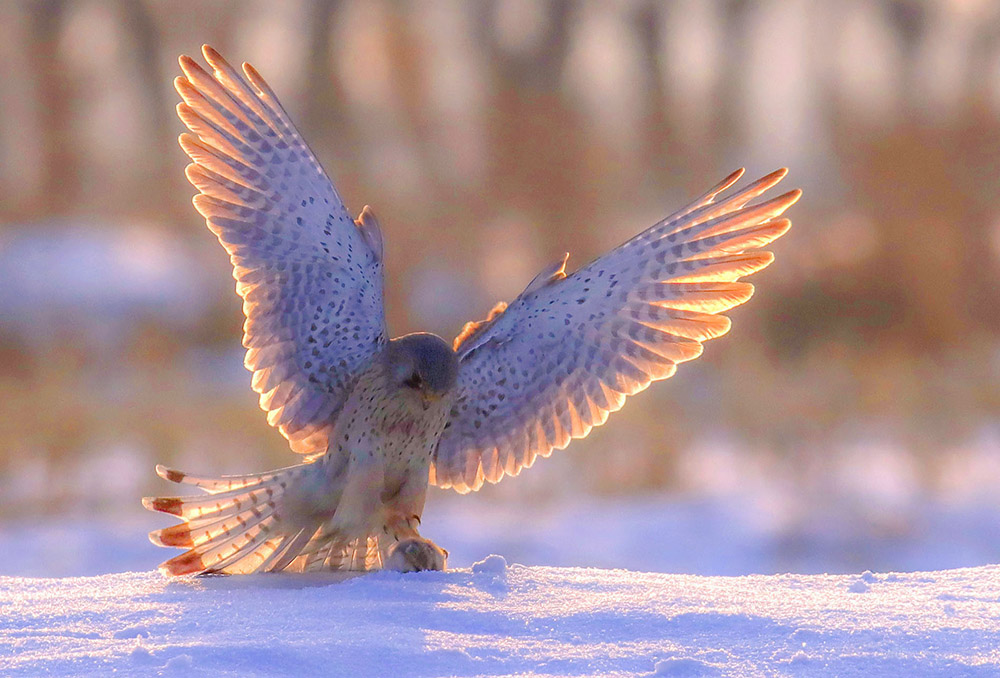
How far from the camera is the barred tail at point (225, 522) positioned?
258 cm

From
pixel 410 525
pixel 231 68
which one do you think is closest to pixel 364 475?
pixel 410 525

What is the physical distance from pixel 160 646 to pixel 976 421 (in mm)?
8425

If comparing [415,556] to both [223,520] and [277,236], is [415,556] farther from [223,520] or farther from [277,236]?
[277,236]

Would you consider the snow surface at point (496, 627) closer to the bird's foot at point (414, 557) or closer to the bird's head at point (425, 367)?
the bird's foot at point (414, 557)

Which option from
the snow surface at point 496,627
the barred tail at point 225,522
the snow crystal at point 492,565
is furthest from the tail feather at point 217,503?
the snow crystal at point 492,565

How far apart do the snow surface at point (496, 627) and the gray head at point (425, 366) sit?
0.43 meters

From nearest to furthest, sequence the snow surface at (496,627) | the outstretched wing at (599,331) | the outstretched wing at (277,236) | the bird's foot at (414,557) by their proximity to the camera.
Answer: the snow surface at (496,627) < the bird's foot at (414,557) < the outstretched wing at (277,236) < the outstretched wing at (599,331)

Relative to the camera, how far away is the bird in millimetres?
2621

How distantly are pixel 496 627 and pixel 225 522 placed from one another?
0.84 meters

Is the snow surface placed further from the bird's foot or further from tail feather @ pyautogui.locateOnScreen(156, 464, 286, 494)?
tail feather @ pyautogui.locateOnScreen(156, 464, 286, 494)

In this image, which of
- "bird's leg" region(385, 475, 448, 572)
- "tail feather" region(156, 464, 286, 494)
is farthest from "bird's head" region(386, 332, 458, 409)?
"tail feather" region(156, 464, 286, 494)

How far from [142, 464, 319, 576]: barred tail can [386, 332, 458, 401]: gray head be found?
34 centimetres

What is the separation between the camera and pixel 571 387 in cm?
291

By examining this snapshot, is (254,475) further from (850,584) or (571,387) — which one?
(850,584)
